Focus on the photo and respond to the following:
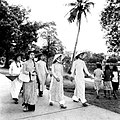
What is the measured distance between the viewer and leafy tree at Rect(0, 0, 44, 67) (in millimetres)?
27837

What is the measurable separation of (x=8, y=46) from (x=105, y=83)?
24616 millimetres

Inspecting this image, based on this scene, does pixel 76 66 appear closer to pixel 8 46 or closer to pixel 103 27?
pixel 103 27

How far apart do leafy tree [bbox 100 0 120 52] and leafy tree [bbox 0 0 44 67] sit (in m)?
15.7

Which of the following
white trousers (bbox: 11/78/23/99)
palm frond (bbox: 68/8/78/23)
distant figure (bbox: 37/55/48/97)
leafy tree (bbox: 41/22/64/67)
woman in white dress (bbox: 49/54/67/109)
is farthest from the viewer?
leafy tree (bbox: 41/22/64/67)

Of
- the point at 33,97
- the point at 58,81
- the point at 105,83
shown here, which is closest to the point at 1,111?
the point at 33,97

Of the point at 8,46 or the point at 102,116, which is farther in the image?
the point at 8,46

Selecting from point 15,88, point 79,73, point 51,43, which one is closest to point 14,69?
point 15,88

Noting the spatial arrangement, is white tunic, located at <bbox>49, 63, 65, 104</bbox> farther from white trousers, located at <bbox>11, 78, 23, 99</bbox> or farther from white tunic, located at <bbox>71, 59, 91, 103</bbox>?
white trousers, located at <bbox>11, 78, 23, 99</bbox>

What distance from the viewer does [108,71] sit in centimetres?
791

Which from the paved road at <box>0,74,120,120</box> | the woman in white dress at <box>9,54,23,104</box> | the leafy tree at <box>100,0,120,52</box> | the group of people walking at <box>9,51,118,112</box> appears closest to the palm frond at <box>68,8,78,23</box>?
the leafy tree at <box>100,0,120,52</box>

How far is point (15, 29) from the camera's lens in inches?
1118

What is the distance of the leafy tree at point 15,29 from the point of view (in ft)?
91.3

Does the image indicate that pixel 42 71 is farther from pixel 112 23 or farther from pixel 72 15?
pixel 72 15

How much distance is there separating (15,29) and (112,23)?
659 inches
